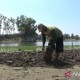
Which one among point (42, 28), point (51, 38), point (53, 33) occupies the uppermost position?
point (42, 28)

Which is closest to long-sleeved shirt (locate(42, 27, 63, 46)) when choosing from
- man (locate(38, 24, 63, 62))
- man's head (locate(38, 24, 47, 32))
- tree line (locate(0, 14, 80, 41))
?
man (locate(38, 24, 63, 62))

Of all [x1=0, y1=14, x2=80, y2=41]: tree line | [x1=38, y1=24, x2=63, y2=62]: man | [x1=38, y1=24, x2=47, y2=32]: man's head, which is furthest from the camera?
[x1=0, y1=14, x2=80, y2=41]: tree line

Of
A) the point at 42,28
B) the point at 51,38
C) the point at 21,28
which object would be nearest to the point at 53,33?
the point at 51,38

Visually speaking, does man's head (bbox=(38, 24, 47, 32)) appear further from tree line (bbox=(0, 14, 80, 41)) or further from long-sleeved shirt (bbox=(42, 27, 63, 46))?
tree line (bbox=(0, 14, 80, 41))

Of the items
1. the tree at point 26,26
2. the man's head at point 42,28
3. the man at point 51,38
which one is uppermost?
the tree at point 26,26

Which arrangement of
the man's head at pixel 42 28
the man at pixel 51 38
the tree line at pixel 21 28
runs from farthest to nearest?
the tree line at pixel 21 28, the man at pixel 51 38, the man's head at pixel 42 28

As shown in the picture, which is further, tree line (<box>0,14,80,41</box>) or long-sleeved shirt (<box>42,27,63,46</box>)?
tree line (<box>0,14,80,41</box>)

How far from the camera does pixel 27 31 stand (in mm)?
89125

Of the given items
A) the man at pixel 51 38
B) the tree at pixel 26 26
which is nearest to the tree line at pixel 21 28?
the tree at pixel 26 26

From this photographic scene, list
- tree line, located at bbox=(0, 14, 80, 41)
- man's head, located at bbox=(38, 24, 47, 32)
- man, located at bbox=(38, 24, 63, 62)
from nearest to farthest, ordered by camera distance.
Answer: man's head, located at bbox=(38, 24, 47, 32) < man, located at bbox=(38, 24, 63, 62) < tree line, located at bbox=(0, 14, 80, 41)

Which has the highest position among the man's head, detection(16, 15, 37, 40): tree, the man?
detection(16, 15, 37, 40): tree

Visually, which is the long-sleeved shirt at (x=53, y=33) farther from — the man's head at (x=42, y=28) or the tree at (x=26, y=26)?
the tree at (x=26, y=26)

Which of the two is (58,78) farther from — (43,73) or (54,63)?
(54,63)

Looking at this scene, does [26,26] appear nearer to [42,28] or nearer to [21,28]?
[21,28]
